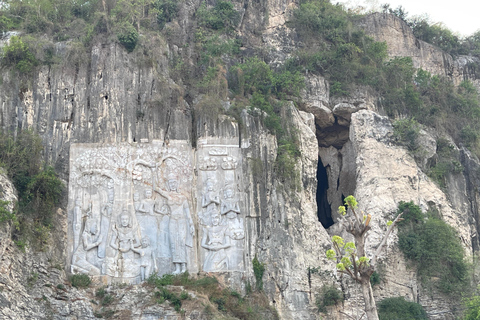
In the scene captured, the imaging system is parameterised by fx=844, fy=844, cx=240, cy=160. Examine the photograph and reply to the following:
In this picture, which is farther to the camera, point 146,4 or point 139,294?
point 146,4

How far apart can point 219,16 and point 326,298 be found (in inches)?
459

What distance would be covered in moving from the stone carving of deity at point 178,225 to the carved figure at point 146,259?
0.63 m

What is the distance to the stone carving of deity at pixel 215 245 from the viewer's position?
1032 inches

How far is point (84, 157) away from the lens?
86.5 ft

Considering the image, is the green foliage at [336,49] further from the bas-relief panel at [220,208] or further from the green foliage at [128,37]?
the green foliage at [128,37]

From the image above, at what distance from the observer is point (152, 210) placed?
26438 millimetres

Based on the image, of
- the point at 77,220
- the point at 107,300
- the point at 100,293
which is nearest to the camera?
the point at 107,300

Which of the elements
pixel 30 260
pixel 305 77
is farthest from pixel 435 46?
pixel 30 260

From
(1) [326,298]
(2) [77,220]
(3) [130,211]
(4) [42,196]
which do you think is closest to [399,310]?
(1) [326,298]

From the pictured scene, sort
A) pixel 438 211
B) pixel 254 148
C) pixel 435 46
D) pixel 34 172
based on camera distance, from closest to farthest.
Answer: pixel 34 172, pixel 254 148, pixel 438 211, pixel 435 46

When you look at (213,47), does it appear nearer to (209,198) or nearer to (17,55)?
(209,198)

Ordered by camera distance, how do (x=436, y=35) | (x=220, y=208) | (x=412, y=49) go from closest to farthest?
1. (x=220, y=208)
2. (x=412, y=49)
3. (x=436, y=35)

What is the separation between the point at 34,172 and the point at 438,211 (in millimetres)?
13918

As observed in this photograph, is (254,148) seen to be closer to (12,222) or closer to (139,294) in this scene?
(139,294)
